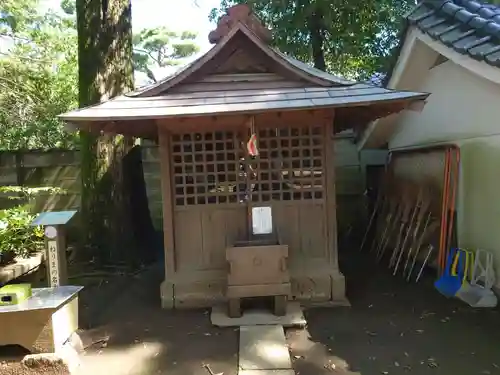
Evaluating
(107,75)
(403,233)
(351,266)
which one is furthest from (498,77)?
(107,75)

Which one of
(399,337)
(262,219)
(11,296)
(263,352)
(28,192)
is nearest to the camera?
(11,296)

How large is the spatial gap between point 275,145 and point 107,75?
137 inches

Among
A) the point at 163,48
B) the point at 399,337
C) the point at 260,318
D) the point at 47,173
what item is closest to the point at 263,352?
the point at 260,318

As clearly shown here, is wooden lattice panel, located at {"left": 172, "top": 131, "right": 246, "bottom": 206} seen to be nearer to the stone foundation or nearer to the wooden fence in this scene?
the stone foundation

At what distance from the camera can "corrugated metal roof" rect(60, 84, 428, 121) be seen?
17.0ft

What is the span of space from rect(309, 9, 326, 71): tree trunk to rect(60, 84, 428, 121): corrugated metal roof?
5.55 meters

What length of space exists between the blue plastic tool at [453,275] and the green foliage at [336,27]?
19.9ft

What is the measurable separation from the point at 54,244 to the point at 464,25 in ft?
18.1

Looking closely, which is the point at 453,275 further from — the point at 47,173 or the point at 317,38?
the point at 47,173

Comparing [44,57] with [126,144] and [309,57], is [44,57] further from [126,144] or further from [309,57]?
[309,57]

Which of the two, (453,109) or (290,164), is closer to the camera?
(290,164)

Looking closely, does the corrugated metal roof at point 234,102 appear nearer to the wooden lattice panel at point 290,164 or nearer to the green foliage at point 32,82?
the wooden lattice panel at point 290,164

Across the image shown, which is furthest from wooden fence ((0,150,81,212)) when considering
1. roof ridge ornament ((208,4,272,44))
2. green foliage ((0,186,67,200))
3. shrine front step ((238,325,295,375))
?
shrine front step ((238,325,295,375))

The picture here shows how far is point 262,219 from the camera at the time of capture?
239 inches
